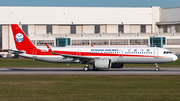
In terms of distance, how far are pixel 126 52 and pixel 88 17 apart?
3242 inches

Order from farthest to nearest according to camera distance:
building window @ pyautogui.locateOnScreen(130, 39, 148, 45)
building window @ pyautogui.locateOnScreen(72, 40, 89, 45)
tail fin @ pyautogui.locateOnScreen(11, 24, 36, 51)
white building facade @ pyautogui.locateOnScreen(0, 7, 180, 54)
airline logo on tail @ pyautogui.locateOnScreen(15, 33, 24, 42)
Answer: white building facade @ pyautogui.locateOnScreen(0, 7, 180, 54) → building window @ pyautogui.locateOnScreen(72, 40, 89, 45) → building window @ pyautogui.locateOnScreen(130, 39, 148, 45) → airline logo on tail @ pyautogui.locateOnScreen(15, 33, 24, 42) → tail fin @ pyautogui.locateOnScreen(11, 24, 36, 51)

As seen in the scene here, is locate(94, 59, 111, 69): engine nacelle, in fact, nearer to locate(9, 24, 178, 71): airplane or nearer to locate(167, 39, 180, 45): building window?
locate(9, 24, 178, 71): airplane

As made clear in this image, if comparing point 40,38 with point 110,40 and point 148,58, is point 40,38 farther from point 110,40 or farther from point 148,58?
point 148,58

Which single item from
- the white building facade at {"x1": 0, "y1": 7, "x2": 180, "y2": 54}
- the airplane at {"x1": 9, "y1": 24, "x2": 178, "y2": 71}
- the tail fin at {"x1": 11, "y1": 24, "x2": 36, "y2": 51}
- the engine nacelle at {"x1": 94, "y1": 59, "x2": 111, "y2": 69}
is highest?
the white building facade at {"x1": 0, "y1": 7, "x2": 180, "y2": 54}

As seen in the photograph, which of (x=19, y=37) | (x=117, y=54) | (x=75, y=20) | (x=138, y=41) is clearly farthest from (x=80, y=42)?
(x=117, y=54)

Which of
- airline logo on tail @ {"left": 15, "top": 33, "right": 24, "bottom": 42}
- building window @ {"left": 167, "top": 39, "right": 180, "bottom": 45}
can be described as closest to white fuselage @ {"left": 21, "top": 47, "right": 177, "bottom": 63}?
airline logo on tail @ {"left": 15, "top": 33, "right": 24, "bottom": 42}

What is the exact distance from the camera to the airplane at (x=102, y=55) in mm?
45406

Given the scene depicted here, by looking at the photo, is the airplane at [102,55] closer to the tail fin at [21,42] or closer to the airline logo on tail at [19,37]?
the tail fin at [21,42]

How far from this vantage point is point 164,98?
65.9 feet

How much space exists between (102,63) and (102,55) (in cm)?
285

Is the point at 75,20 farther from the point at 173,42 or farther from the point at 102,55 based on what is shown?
the point at 102,55

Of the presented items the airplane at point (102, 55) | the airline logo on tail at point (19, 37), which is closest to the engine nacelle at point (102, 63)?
the airplane at point (102, 55)

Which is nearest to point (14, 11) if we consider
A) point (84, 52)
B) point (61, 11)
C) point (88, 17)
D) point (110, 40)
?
point (61, 11)

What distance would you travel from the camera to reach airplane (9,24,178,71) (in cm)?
4541
